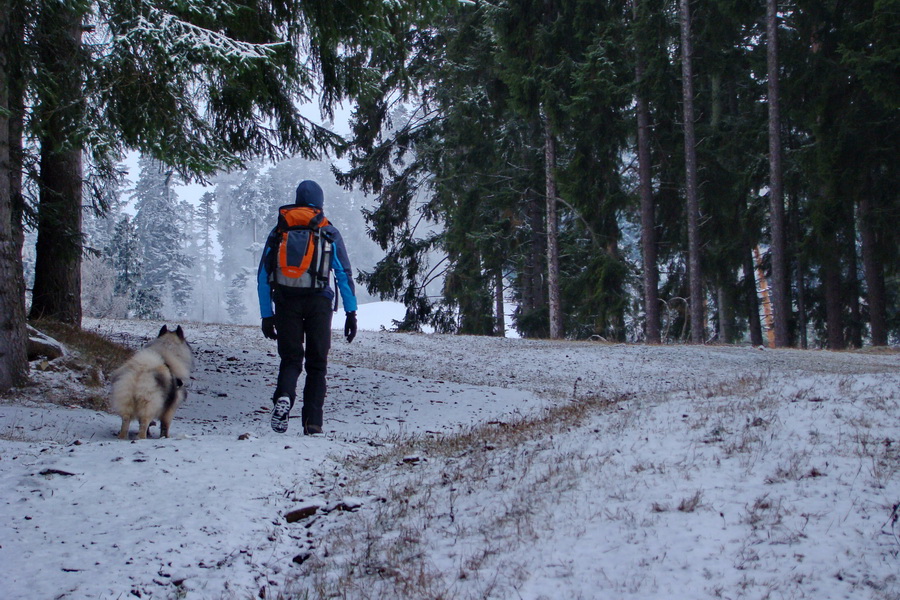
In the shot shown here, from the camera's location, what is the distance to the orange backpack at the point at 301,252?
20.1ft

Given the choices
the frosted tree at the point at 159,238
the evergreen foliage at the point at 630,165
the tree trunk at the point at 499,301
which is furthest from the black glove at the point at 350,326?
the frosted tree at the point at 159,238

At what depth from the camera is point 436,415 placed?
8906mm

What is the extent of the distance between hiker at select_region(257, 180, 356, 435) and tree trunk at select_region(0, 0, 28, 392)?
3.12m

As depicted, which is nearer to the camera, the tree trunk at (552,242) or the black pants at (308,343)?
the black pants at (308,343)

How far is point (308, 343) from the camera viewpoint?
6.41m

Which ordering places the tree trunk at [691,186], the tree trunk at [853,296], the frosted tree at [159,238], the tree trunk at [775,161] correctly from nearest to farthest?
the tree trunk at [775,161] → the tree trunk at [691,186] → the tree trunk at [853,296] → the frosted tree at [159,238]

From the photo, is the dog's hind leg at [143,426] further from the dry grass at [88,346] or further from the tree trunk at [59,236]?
the tree trunk at [59,236]

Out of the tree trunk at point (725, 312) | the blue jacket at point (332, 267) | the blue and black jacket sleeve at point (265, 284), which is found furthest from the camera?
the tree trunk at point (725, 312)

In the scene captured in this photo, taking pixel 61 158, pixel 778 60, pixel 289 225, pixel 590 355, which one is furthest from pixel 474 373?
pixel 778 60

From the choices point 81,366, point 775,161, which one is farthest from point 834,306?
point 81,366

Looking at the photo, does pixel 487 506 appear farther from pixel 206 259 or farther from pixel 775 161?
pixel 206 259

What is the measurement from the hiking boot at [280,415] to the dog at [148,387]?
1.02 metres

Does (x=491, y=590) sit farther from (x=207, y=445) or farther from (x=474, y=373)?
(x=474, y=373)

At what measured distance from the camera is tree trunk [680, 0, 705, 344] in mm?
20141
